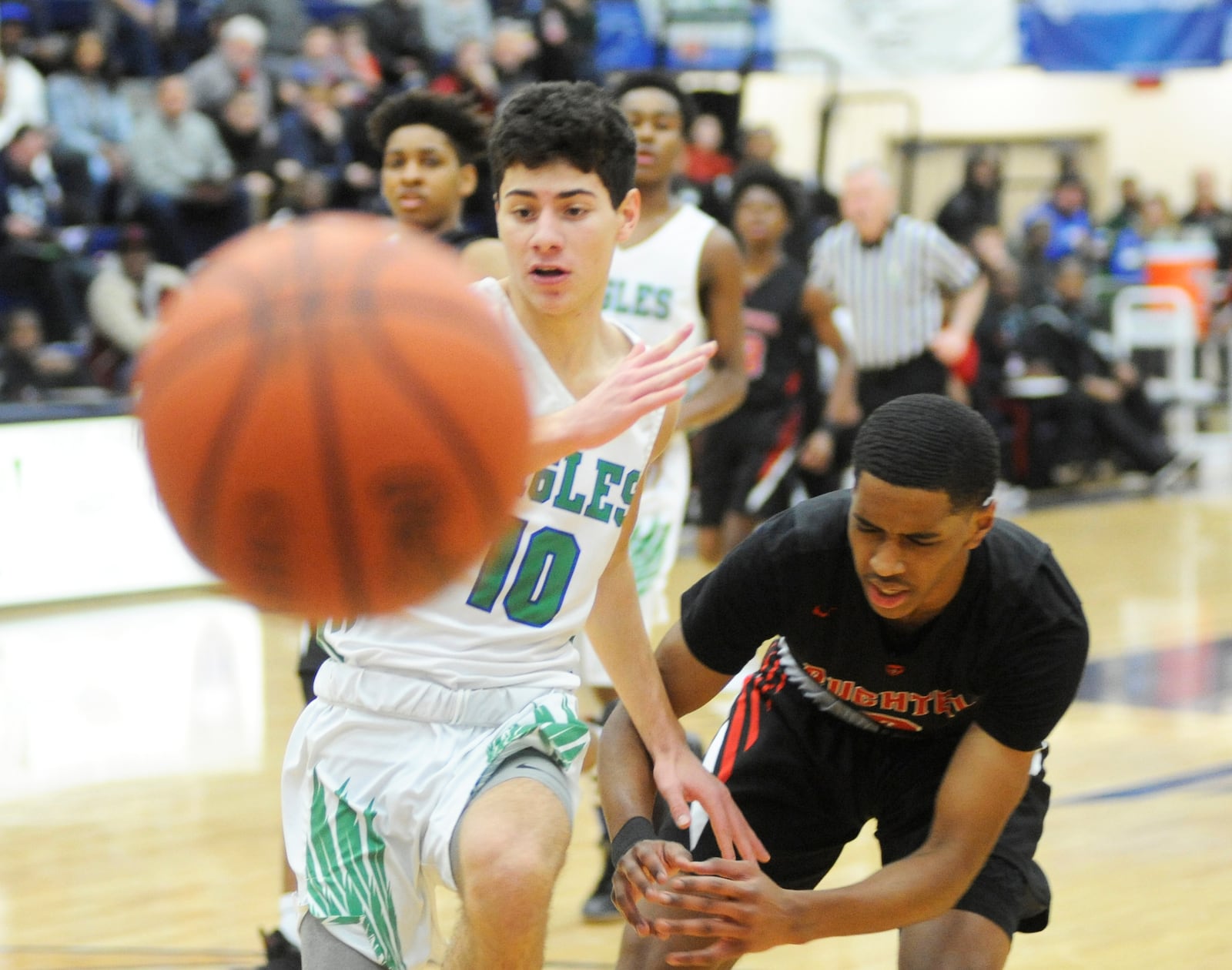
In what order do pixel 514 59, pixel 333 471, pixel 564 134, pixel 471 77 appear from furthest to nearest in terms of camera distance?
pixel 514 59 → pixel 471 77 → pixel 564 134 → pixel 333 471

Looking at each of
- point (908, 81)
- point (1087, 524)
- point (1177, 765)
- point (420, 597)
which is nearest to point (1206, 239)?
point (908, 81)

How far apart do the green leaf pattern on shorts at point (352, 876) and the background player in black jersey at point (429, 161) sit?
1678 millimetres

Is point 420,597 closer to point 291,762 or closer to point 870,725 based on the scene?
point 291,762

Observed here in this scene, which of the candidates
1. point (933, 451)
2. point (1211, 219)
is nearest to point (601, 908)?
point (933, 451)

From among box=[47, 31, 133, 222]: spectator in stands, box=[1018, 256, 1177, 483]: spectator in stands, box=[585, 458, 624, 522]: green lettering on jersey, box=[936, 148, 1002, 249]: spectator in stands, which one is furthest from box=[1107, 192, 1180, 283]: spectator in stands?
box=[585, 458, 624, 522]: green lettering on jersey

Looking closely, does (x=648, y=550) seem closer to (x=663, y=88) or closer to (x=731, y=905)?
(x=663, y=88)

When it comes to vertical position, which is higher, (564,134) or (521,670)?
(564,134)

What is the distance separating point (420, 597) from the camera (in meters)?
2.21

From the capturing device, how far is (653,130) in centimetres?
502

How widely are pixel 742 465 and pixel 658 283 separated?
1.98 m

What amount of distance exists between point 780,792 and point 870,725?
0.67 feet

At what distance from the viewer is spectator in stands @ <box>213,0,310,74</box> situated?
11.9 meters

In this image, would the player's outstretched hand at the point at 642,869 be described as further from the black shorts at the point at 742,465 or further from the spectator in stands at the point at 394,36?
the spectator in stands at the point at 394,36

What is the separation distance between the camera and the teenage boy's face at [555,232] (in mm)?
2896
